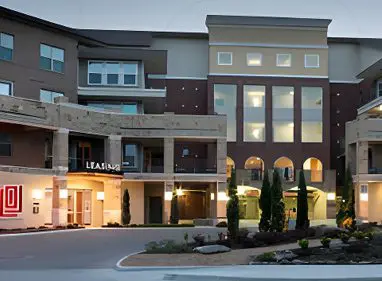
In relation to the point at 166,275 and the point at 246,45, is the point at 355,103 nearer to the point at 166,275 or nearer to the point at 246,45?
the point at 246,45

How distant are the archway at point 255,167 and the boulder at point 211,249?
3997 cm

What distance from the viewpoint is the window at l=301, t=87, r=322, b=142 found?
64375 mm

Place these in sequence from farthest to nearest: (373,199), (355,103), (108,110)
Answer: (355,103) → (373,199) → (108,110)

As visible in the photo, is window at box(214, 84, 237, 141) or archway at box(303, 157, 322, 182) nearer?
archway at box(303, 157, 322, 182)

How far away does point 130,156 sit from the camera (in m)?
48.9

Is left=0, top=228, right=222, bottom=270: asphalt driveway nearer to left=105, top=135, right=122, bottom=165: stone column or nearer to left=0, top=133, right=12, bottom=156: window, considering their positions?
left=0, top=133, right=12, bottom=156: window

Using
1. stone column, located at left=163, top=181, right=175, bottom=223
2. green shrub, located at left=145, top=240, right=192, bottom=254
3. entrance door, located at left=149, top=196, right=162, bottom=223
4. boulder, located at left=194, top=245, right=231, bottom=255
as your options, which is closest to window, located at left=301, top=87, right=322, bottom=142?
entrance door, located at left=149, top=196, right=162, bottom=223

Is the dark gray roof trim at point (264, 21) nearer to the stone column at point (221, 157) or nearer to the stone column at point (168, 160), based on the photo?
the stone column at point (221, 157)

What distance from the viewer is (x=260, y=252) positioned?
22.3 meters

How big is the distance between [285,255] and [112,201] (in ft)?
80.1

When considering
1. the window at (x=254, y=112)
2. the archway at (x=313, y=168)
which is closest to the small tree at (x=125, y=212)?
the window at (x=254, y=112)

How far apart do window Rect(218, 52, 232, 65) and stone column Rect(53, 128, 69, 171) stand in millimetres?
26456

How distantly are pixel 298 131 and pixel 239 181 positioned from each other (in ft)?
26.5

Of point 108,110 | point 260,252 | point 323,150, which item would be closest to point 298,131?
point 323,150
